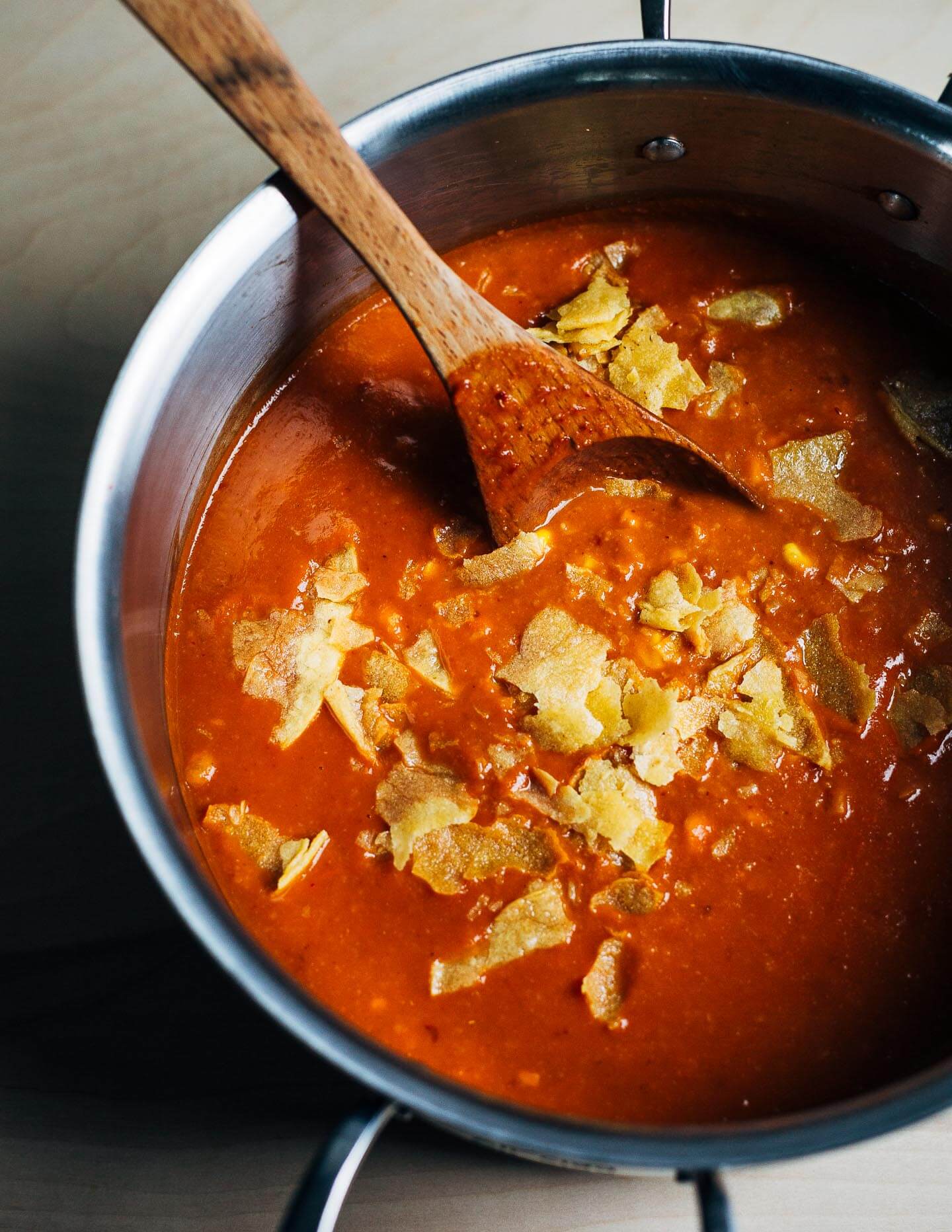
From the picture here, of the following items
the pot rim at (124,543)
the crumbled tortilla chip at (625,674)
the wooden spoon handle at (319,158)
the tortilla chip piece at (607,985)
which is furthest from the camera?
the crumbled tortilla chip at (625,674)

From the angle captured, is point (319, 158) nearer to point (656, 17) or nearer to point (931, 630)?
point (656, 17)

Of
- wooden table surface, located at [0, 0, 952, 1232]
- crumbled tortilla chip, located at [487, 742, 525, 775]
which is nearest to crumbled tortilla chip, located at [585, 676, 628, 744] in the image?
crumbled tortilla chip, located at [487, 742, 525, 775]

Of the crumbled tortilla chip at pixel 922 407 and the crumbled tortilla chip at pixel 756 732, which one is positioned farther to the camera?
the crumbled tortilla chip at pixel 922 407

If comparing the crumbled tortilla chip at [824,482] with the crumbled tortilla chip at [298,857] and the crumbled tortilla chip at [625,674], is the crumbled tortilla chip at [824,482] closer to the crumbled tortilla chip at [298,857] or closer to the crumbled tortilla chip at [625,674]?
the crumbled tortilla chip at [625,674]

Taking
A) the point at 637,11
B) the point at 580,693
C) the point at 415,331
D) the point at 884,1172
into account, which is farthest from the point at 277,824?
the point at 637,11

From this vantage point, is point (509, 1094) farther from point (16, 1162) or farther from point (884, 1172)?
point (16, 1162)

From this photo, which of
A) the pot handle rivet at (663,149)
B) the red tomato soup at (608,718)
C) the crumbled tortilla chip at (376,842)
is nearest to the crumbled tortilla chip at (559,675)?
the red tomato soup at (608,718)

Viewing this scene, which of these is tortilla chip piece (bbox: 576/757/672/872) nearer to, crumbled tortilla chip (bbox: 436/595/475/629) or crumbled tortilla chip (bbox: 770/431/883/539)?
crumbled tortilla chip (bbox: 436/595/475/629)

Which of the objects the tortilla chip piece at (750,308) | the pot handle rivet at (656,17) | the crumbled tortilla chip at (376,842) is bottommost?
the crumbled tortilla chip at (376,842)
